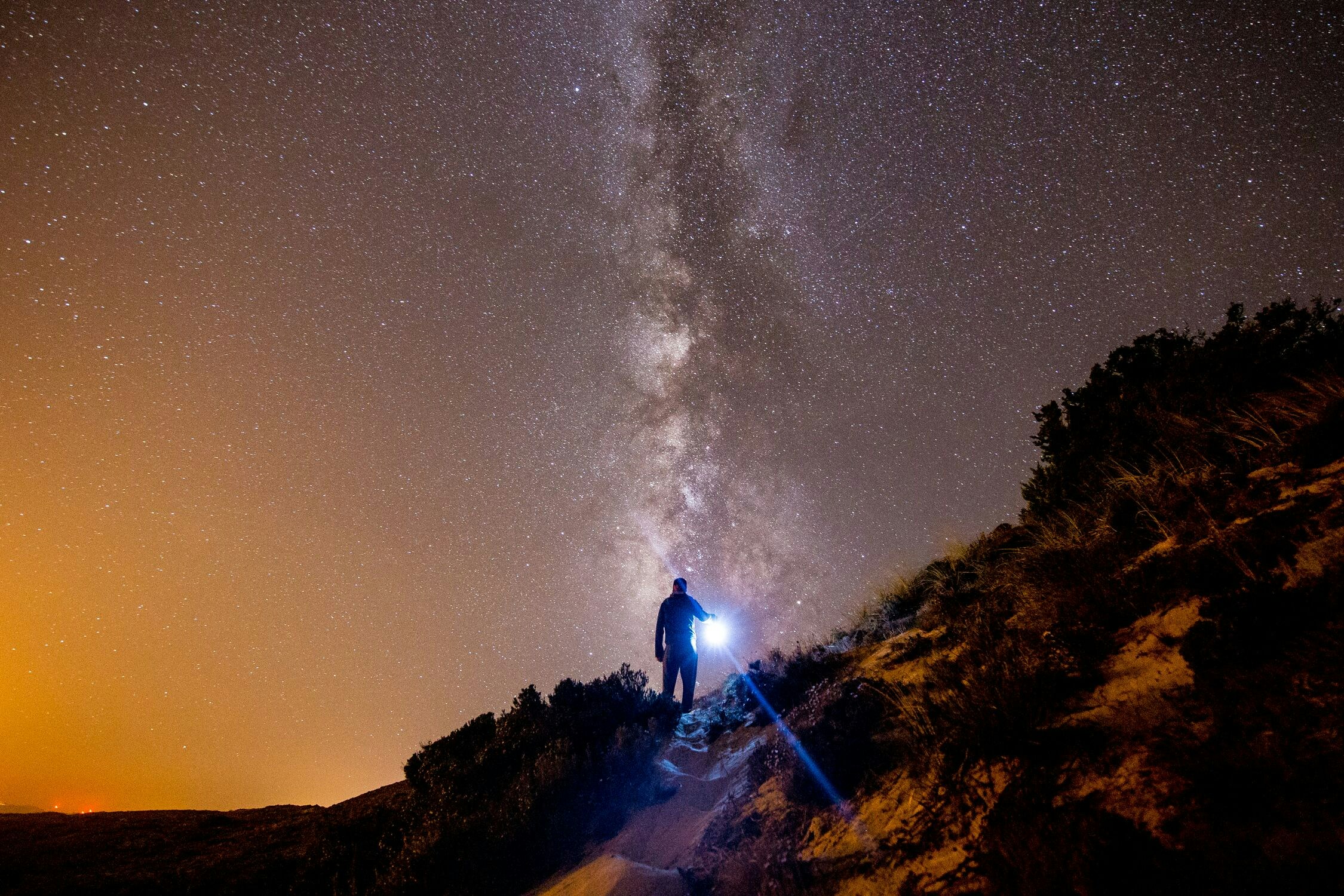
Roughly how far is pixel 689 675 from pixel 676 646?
0.58 meters

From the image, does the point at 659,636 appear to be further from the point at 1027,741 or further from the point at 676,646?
the point at 1027,741

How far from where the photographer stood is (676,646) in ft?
30.5

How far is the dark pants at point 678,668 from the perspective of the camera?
925cm

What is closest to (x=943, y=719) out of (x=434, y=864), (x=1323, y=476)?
(x=1323, y=476)

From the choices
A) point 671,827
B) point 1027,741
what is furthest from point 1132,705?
point 671,827

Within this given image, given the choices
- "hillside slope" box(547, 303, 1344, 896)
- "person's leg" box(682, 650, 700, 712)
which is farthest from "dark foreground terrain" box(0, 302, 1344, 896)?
"person's leg" box(682, 650, 700, 712)

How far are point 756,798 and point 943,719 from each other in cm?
206

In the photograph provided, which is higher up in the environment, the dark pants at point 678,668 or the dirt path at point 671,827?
the dark pants at point 678,668

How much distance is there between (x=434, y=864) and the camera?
5.32 meters

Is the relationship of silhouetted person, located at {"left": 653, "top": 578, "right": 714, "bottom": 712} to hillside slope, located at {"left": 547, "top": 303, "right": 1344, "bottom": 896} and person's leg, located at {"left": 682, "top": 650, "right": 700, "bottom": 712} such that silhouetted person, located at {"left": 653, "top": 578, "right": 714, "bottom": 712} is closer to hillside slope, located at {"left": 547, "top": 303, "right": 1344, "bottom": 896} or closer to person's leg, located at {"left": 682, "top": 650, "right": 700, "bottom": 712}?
person's leg, located at {"left": 682, "top": 650, "right": 700, "bottom": 712}

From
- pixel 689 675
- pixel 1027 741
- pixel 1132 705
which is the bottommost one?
pixel 1132 705

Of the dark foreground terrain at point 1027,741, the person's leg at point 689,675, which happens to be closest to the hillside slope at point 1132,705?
the dark foreground terrain at point 1027,741

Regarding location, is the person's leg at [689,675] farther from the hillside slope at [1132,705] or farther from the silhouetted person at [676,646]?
the hillside slope at [1132,705]

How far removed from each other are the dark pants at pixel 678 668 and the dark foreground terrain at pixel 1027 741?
0.78 metres
